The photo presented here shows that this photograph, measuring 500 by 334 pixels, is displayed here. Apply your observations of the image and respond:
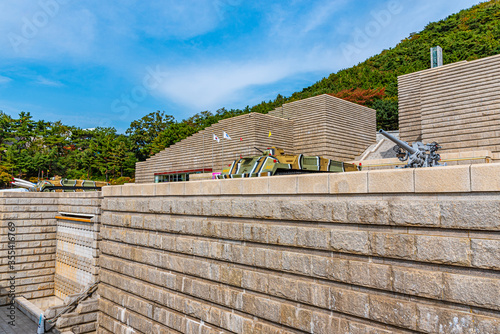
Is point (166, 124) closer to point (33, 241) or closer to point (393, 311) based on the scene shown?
point (33, 241)

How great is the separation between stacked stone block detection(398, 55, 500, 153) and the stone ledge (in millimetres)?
18546

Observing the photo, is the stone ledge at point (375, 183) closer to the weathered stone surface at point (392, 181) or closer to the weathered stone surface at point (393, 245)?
the weathered stone surface at point (392, 181)

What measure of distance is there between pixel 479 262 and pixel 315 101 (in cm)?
2882

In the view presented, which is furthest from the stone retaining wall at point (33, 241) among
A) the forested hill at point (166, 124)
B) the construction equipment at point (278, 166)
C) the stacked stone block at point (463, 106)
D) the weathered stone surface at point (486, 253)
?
the forested hill at point (166, 124)

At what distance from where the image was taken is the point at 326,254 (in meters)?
6.05

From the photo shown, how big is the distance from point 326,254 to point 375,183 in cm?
159

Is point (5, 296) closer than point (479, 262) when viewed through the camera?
No

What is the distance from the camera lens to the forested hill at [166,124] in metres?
48.3

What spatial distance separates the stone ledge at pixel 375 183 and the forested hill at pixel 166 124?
4265cm

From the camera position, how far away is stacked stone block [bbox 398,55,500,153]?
20.0m

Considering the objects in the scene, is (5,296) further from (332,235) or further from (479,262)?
(479,262)

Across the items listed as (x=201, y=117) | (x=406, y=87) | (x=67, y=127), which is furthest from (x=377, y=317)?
(x=67, y=127)

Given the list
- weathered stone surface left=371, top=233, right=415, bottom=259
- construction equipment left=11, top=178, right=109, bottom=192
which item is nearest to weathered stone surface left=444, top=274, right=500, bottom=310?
weathered stone surface left=371, top=233, right=415, bottom=259

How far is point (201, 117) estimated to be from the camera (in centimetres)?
6850
